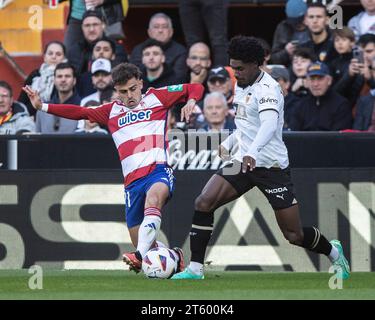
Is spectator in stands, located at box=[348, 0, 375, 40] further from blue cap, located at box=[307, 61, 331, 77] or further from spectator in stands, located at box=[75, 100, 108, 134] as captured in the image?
spectator in stands, located at box=[75, 100, 108, 134]

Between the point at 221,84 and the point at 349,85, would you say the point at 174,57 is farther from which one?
the point at 349,85

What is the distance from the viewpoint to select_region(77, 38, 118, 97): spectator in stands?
16922 mm

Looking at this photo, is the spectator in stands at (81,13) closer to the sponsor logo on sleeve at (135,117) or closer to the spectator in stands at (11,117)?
the spectator in stands at (11,117)

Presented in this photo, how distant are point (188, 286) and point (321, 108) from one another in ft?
16.6

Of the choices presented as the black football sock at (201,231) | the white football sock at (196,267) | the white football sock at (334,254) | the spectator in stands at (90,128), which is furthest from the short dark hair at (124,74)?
the spectator in stands at (90,128)

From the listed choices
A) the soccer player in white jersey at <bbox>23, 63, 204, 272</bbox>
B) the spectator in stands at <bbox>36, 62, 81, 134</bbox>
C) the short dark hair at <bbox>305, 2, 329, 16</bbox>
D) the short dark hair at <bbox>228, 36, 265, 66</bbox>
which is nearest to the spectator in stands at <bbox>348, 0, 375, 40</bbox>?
the short dark hair at <bbox>305, 2, 329, 16</bbox>

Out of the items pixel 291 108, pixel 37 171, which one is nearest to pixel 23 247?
pixel 37 171

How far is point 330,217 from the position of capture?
14.3m

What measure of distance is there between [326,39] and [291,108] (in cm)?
163

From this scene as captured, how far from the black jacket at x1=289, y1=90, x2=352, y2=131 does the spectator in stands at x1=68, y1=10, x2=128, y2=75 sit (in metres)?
3.24

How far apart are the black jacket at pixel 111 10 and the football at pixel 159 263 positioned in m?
7.45

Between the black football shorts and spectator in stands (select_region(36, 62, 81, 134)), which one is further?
spectator in stands (select_region(36, 62, 81, 134))

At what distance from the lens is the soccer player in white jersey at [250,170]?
11.4 meters
